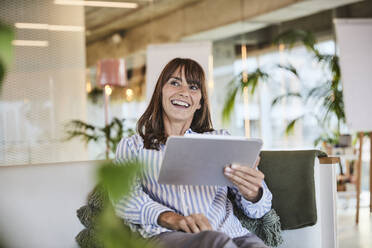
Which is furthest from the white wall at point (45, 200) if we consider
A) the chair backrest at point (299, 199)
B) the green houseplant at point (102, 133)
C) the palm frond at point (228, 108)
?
the palm frond at point (228, 108)

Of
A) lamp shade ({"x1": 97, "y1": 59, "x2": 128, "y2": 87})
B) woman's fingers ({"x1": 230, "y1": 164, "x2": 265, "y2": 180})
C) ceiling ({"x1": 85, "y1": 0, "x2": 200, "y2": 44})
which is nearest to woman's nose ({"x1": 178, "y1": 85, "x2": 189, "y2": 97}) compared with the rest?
woman's fingers ({"x1": 230, "y1": 164, "x2": 265, "y2": 180})

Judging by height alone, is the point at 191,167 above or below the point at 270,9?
below

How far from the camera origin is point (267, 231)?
188 centimetres

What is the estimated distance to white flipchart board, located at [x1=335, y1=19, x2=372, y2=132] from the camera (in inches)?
178

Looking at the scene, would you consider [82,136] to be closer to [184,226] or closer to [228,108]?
[228,108]

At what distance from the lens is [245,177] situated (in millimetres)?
1551

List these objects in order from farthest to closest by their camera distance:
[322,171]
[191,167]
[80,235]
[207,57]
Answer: [207,57], [322,171], [80,235], [191,167]

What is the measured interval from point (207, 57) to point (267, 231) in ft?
9.25

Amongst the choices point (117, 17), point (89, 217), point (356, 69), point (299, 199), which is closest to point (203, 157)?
point (89, 217)

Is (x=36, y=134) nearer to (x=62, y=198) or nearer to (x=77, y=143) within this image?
(x=77, y=143)

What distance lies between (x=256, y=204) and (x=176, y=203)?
27 cm

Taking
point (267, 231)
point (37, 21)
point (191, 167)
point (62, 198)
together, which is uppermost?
point (37, 21)

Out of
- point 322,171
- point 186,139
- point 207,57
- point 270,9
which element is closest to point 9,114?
point 207,57

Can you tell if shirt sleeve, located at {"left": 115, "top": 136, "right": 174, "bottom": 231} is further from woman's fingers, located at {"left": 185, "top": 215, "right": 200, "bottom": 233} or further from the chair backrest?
the chair backrest
